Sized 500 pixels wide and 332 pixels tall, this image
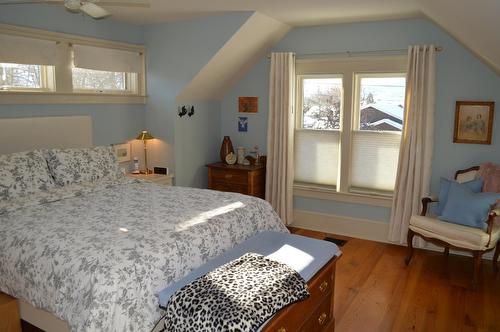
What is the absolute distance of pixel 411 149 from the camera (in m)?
4.09

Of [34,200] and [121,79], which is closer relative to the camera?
[34,200]

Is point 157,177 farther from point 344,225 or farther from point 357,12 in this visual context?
point 357,12

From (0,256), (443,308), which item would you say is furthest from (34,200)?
(443,308)

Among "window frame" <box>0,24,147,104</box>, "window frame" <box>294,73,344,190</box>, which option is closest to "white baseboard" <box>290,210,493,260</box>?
"window frame" <box>294,73,344,190</box>

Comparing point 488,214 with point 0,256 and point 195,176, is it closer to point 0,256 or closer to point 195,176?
point 195,176

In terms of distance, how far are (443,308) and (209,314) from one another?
6.83 ft

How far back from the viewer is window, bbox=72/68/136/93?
4.16 meters

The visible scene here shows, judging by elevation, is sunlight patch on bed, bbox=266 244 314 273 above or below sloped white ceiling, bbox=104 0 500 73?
below

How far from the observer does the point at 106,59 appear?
13.9 feet

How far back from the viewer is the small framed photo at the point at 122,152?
4.50 meters

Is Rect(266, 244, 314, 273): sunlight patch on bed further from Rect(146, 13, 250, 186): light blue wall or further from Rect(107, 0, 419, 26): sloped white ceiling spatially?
Rect(146, 13, 250, 186): light blue wall

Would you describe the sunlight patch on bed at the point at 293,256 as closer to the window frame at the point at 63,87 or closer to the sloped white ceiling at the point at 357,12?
the sloped white ceiling at the point at 357,12

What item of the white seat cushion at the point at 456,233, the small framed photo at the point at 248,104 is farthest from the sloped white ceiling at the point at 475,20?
the small framed photo at the point at 248,104

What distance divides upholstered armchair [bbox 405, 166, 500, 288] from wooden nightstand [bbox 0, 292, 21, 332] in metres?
3.15
